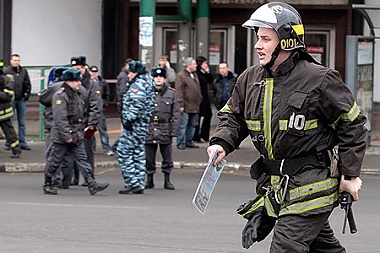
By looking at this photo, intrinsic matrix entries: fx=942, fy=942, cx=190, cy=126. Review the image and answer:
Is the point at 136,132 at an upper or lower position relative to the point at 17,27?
lower

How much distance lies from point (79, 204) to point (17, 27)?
10.8m

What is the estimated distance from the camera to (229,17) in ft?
74.6

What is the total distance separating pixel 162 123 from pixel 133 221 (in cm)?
305

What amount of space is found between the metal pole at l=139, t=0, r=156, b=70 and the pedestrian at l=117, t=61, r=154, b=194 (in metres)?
5.62

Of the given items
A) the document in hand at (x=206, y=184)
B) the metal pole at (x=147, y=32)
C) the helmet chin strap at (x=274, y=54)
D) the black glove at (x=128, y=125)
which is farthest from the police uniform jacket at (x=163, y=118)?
the helmet chin strap at (x=274, y=54)

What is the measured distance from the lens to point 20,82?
673 inches

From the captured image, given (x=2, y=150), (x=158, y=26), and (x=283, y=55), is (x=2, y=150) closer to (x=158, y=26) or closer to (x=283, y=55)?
(x=158, y=26)

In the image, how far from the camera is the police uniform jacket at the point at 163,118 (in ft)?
41.8

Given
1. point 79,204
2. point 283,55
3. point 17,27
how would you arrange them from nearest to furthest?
1. point 283,55
2. point 79,204
3. point 17,27

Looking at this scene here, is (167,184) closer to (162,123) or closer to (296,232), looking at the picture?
(162,123)

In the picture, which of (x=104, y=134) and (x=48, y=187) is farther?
(x=104, y=134)

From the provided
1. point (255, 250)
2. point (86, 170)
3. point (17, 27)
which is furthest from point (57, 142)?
point (17, 27)

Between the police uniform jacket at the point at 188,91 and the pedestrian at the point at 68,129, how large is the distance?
5216 mm

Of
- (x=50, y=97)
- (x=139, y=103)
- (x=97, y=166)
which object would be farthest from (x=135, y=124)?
(x=97, y=166)
